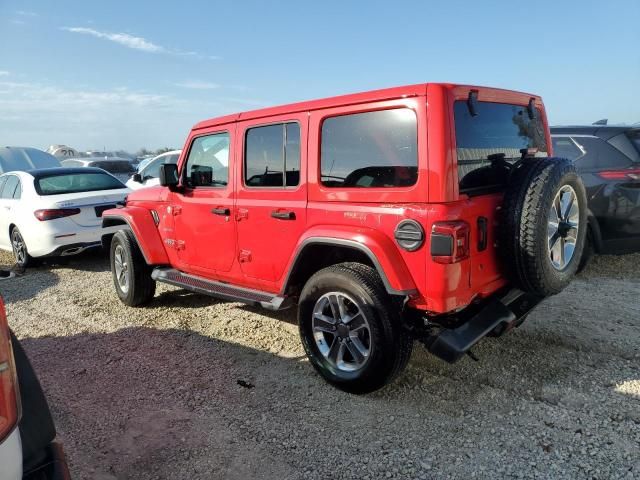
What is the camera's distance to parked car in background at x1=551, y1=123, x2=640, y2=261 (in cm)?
483

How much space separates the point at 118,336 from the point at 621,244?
5086mm

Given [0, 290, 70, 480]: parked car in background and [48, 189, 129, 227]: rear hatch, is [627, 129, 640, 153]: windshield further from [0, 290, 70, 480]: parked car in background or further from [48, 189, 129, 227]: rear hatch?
[48, 189, 129, 227]: rear hatch

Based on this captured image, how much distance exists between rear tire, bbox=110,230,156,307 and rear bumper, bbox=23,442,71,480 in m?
3.36

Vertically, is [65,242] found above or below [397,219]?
below

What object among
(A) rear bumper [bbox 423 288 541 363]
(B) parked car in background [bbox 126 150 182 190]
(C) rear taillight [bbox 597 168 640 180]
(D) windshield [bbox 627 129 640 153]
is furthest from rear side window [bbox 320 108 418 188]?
(B) parked car in background [bbox 126 150 182 190]

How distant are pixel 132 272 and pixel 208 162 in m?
1.52

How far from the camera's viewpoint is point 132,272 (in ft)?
16.0

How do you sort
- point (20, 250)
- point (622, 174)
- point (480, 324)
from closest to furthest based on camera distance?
point (480, 324), point (622, 174), point (20, 250)

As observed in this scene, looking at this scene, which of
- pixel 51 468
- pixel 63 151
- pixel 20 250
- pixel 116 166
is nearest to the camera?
pixel 51 468

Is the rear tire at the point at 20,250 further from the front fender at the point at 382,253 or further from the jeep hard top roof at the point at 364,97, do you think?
the front fender at the point at 382,253

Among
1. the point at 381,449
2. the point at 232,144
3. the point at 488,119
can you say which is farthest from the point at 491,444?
the point at 232,144

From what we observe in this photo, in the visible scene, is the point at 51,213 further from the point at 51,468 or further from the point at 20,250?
the point at 51,468

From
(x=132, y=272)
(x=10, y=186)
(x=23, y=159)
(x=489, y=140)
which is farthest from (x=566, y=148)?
(x=23, y=159)

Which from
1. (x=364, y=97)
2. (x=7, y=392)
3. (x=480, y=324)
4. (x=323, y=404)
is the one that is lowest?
(x=323, y=404)
